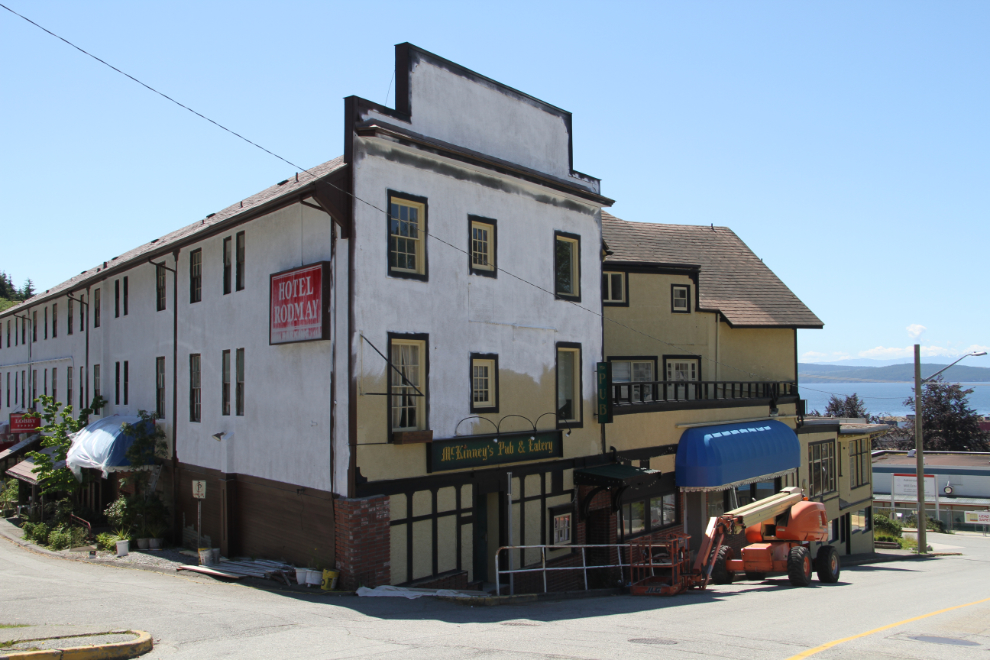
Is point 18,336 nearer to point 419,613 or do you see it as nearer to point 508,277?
point 508,277

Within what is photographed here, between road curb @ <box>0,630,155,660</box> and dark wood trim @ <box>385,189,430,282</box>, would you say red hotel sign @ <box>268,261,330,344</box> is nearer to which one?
dark wood trim @ <box>385,189,430,282</box>

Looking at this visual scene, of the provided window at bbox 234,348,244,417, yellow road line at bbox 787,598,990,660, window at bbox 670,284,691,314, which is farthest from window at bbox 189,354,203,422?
yellow road line at bbox 787,598,990,660

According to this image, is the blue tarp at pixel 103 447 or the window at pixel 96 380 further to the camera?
the window at pixel 96 380

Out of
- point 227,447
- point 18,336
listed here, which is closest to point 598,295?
point 227,447

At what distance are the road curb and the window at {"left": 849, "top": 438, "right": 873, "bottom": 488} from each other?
33031 millimetres

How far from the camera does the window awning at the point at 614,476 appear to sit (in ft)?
65.5

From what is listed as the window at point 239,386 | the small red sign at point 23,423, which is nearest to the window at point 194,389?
the window at point 239,386

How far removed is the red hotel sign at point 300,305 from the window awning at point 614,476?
828 centimetres

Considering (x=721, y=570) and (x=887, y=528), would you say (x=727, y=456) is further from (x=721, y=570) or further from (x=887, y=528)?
(x=887, y=528)

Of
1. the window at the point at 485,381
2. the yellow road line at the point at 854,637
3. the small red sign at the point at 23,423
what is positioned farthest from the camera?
the small red sign at the point at 23,423

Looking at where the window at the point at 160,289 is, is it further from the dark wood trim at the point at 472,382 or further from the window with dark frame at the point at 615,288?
the window with dark frame at the point at 615,288

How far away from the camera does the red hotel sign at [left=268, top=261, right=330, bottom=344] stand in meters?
16.2

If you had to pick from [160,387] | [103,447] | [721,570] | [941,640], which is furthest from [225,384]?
[941,640]

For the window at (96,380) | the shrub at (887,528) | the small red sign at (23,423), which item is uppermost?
the window at (96,380)
